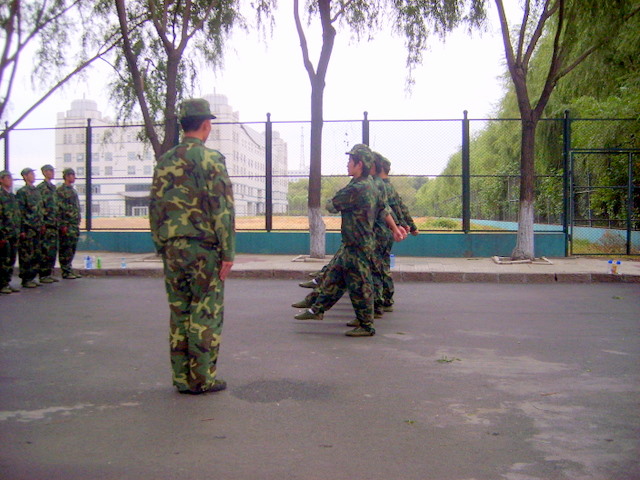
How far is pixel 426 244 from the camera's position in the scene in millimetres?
16328

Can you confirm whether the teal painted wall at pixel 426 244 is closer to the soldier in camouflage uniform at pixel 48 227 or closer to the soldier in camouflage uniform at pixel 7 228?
the soldier in camouflage uniform at pixel 48 227

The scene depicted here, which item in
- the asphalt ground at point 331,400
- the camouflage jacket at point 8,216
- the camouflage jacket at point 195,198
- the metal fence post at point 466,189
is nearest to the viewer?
the asphalt ground at point 331,400

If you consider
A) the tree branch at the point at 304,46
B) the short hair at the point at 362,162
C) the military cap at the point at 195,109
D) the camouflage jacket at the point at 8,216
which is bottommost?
the camouflage jacket at the point at 8,216

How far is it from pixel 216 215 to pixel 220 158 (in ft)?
1.34

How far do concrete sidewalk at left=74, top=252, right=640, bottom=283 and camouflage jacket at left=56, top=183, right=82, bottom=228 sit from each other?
151cm

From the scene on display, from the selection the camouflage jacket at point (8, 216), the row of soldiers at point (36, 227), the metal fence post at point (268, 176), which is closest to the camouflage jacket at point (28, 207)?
the row of soldiers at point (36, 227)

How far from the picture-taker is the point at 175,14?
1592 centimetres

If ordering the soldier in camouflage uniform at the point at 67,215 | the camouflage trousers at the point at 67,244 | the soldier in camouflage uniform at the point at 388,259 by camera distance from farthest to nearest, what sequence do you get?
1. the camouflage trousers at the point at 67,244
2. the soldier in camouflage uniform at the point at 67,215
3. the soldier in camouflage uniform at the point at 388,259

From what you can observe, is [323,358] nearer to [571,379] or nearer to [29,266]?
[571,379]

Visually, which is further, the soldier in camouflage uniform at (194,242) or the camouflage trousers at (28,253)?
the camouflage trousers at (28,253)

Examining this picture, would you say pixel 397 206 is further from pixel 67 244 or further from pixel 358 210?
pixel 67 244

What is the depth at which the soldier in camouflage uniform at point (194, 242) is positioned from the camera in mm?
4680

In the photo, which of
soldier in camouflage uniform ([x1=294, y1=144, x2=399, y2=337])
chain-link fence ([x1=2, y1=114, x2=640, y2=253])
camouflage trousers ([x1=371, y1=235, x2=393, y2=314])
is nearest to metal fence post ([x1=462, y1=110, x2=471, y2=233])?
chain-link fence ([x1=2, y1=114, x2=640, y2=253])

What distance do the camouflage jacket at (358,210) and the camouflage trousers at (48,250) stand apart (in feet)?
21.8
